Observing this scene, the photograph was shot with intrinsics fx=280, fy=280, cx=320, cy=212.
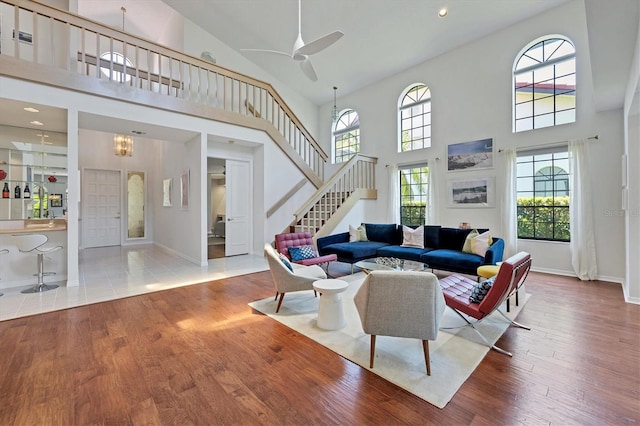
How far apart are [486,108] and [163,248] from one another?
904 centimetres

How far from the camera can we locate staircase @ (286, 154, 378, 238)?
632cm

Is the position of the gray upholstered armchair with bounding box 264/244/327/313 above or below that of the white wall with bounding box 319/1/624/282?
below

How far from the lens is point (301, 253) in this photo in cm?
484

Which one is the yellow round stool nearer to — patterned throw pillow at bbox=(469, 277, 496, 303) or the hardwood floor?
the hardwood floor

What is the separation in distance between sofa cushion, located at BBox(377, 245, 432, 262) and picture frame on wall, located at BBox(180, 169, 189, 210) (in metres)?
4.52

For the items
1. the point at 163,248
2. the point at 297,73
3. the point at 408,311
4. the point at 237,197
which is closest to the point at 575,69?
the point at 408,311

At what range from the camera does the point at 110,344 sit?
105 inches

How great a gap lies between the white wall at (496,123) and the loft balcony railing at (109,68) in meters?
2.38

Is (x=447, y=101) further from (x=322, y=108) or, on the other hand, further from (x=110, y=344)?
(x=110, y=344)

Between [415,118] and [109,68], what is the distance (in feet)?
24.5

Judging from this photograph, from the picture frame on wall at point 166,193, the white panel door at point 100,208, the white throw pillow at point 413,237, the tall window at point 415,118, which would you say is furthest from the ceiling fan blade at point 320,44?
the white panel door at point 100,208

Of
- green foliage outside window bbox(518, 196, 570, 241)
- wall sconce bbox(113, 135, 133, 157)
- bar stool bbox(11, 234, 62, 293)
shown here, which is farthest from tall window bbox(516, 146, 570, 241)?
wall sconce bbox(113, 135, 133, 157)

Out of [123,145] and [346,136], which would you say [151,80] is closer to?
[123,145]

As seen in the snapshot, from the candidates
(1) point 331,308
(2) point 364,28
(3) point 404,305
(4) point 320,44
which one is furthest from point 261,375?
(2) point 364,28
